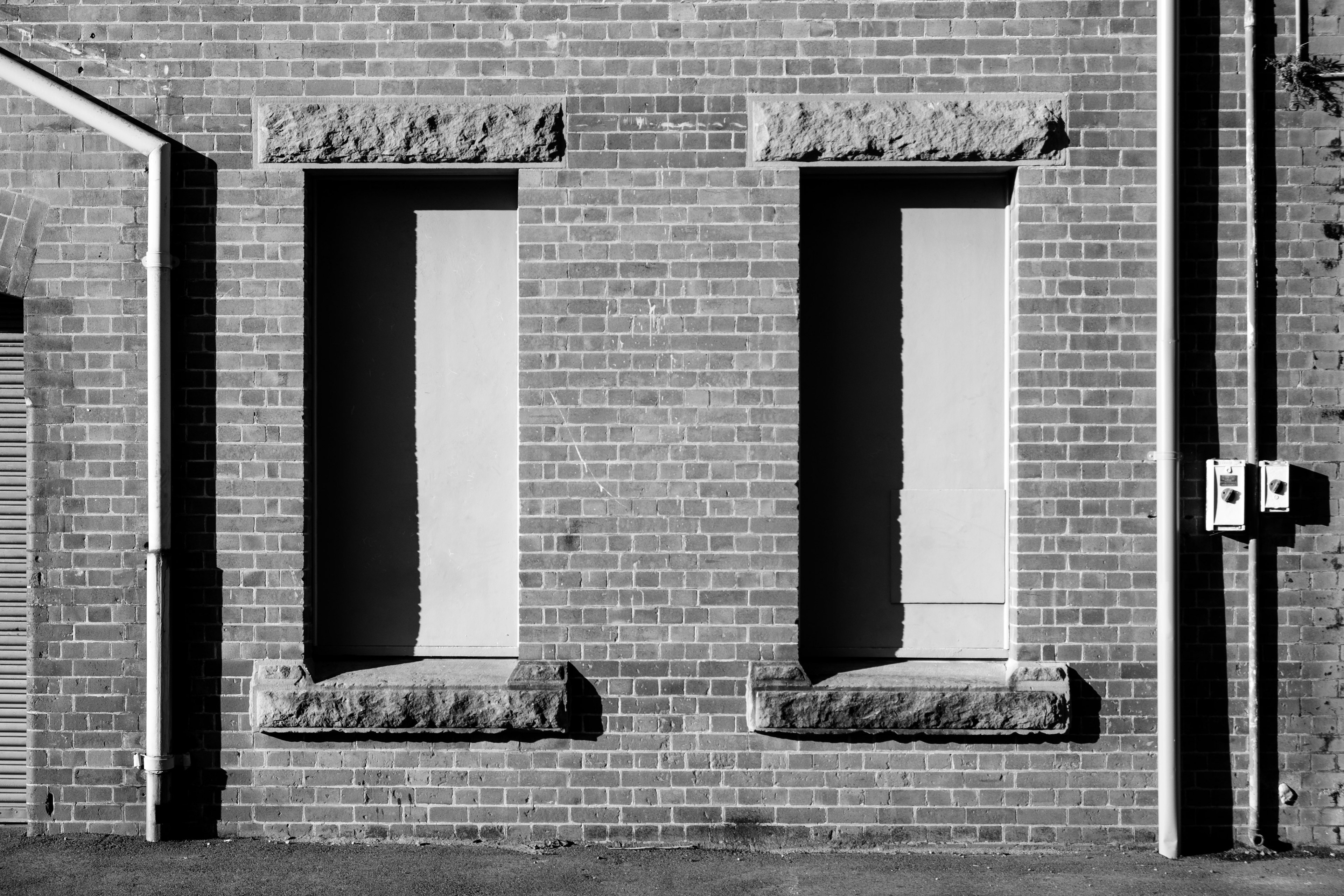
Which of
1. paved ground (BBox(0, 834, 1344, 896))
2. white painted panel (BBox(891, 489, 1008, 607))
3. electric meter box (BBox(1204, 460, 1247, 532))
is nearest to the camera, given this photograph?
paved ground (BBox(0, 834, 1344, 896))

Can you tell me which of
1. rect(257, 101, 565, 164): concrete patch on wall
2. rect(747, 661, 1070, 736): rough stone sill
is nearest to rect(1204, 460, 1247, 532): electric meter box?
rect(747, 661, 1070, 736): rough stone sill

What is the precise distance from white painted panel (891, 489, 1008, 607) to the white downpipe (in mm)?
778

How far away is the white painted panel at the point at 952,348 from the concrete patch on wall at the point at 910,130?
34 centimetres

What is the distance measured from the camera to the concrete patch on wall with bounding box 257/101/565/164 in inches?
205

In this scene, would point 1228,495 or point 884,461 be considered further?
point 884,461

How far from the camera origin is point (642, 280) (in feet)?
17.1

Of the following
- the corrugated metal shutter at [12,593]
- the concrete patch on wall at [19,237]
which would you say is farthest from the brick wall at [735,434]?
the concrete patch on wall at [19,237]

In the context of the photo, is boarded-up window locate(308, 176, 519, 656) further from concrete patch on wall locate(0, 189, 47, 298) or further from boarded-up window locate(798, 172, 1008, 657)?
boarded-up window locate(798, 172, 1008, 657)

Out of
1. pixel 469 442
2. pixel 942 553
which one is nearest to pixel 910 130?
pixel 942 553

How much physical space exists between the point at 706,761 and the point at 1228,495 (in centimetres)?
282

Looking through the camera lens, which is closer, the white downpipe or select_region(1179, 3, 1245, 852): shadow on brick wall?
the white downpipe

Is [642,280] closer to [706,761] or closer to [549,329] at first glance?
[549,329]

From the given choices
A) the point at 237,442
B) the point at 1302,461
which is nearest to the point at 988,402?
the point at 1302,461

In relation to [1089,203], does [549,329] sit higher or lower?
lower
